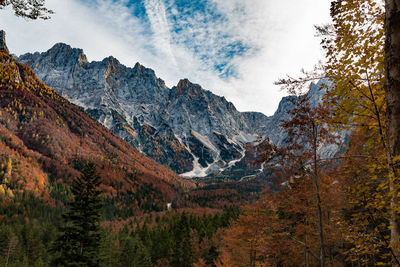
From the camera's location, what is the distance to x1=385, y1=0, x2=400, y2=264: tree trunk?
3689mm

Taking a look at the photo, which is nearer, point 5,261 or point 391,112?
point 391,112

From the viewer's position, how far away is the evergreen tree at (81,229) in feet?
45.6

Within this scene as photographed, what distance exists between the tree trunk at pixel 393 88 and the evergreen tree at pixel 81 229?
16.6m

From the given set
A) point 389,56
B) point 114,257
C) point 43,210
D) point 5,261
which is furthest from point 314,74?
point 43,210

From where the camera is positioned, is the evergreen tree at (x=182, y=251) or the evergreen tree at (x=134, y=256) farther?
the evergreen tree at (x=134, y=256)

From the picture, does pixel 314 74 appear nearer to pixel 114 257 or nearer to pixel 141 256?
pixel 141 256

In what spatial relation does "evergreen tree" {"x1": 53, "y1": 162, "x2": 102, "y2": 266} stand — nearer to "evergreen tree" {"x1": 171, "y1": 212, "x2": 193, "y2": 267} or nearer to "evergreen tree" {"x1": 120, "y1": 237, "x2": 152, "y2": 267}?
"evergreen tree" {"x1": 171, "y1": 212, "x2": 193, "y2": 267}

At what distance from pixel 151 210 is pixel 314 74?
167 meters

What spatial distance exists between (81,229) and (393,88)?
18016mm

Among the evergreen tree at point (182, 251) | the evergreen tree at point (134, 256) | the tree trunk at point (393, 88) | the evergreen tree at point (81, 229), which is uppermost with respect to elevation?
the tree trunk at point (393, 88)

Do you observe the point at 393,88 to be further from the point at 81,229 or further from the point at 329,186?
the point at 81,229

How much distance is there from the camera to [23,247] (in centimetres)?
6231

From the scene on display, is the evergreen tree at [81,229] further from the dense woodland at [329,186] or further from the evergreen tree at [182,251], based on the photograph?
the evergreen tree at [182,251]

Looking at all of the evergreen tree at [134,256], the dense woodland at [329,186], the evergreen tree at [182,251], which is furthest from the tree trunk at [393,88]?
the evergreen tree at [134,256]
